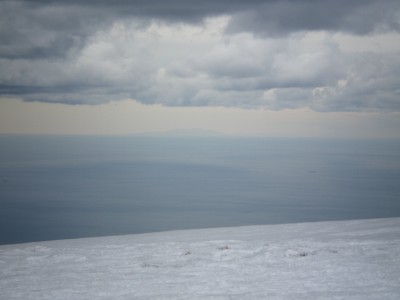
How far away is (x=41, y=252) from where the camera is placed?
5527 millimetres

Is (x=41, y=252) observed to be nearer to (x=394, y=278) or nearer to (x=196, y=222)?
(x=394, y=278)

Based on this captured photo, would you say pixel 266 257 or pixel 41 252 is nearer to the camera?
pixel 266 257

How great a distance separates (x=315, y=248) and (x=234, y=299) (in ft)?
6.32

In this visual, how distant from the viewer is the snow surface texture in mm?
3699

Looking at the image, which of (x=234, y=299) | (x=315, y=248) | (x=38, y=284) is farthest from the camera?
(x=315, y=248)

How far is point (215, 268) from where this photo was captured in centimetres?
441

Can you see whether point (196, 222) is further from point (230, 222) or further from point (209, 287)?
point (209, 287)

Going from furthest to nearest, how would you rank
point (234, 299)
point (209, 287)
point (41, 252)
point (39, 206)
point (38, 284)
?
point (39, 206) → point (41, 252) → point (38, 284) → point (209, 287) → point (234, 299)

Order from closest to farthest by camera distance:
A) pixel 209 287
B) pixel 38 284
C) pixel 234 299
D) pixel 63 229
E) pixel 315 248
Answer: pixel 234 299
pixel 209 287
pixel 38 284
pixel 315 248
pixel 63 229

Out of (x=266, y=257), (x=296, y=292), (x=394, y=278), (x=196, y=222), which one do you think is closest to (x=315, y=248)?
(x=266, y=257)

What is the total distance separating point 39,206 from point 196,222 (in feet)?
197

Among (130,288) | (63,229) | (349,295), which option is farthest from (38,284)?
(63,229)

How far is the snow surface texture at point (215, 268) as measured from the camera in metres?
3.70

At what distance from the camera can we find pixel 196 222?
13850 cm
